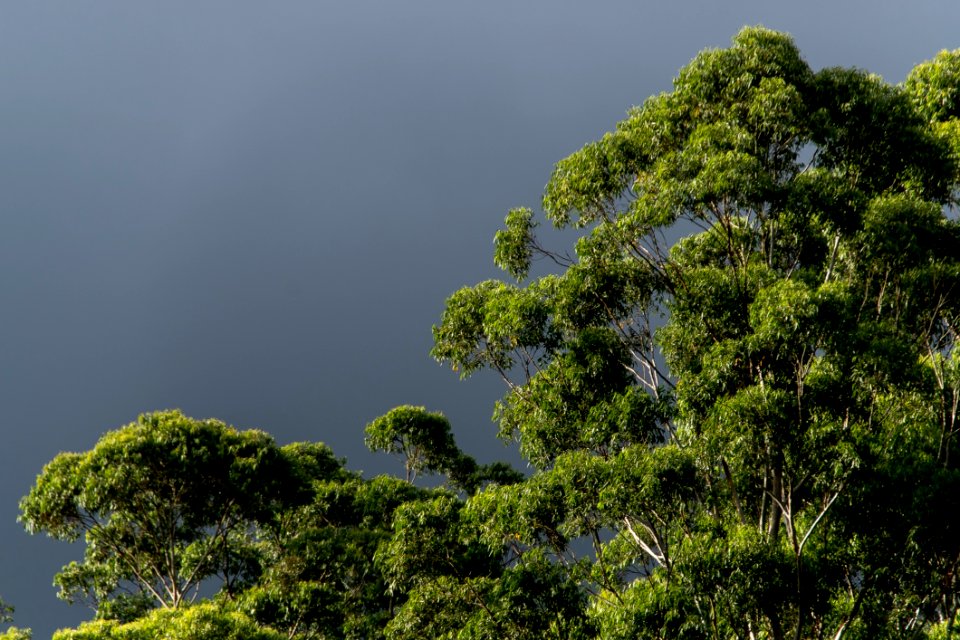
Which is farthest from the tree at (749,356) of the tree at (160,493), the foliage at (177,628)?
the tree at (160,493)

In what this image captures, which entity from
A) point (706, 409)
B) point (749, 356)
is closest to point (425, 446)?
point (706, 409)

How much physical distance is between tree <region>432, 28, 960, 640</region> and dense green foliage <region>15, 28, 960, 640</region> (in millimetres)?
42

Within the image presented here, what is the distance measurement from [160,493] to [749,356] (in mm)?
12529

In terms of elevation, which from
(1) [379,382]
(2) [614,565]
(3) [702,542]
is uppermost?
(1) [379,382]

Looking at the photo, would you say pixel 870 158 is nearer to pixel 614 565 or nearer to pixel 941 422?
pixel 941 422

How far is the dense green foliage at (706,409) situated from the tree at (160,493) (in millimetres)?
76

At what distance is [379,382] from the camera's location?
239ft

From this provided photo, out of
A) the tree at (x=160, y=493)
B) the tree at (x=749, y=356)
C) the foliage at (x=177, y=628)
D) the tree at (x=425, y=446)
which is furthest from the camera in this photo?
the tree at (x=425, y=446)

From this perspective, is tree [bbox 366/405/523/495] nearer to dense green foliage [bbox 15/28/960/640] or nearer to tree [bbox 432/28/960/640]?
dense green foliage [bbox 15/28/960/640]

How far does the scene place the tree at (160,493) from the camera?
15.6 meters

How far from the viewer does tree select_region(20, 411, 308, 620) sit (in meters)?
15.6

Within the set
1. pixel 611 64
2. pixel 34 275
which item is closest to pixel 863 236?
pixel 34 275

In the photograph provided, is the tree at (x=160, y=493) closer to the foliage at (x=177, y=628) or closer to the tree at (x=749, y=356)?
the foliage at (x=177, y=628)

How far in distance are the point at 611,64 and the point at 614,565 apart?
3866 inches
